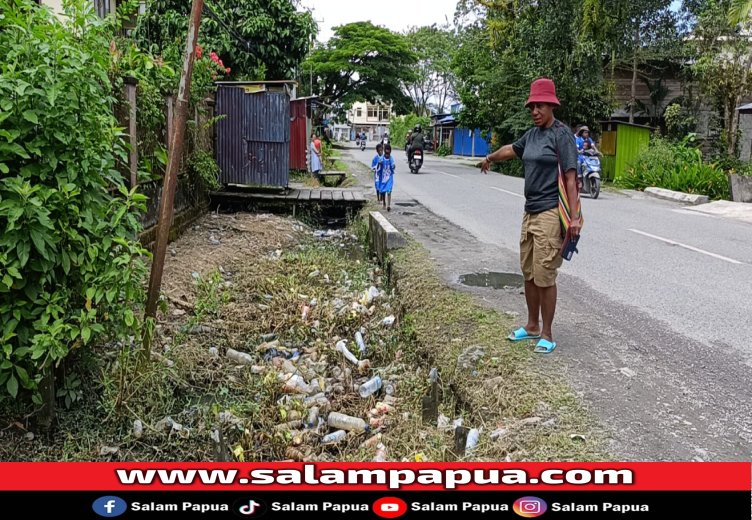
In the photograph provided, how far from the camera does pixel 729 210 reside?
13312 mm

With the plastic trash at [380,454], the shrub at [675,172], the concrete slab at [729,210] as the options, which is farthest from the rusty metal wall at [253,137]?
the shrub at [675,172]

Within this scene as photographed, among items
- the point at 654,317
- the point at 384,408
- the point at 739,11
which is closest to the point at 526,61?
the point at 739,11

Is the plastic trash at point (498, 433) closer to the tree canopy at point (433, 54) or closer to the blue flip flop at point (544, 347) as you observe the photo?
the blue flip flop at point (544, 347)

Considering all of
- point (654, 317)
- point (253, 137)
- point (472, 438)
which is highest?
point (253, 137)

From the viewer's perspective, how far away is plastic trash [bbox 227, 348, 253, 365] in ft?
17.3

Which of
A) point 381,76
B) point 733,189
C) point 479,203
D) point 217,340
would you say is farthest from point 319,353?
point 381,76

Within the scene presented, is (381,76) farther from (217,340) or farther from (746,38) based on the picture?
(217,340)

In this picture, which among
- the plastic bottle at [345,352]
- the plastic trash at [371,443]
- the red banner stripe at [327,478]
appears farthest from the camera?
the plastic bottle at [345,352]

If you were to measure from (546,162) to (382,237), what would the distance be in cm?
434

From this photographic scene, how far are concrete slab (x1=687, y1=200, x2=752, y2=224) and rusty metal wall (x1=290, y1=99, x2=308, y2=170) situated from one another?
9658mm

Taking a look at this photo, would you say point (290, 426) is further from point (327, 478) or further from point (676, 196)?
point (676, 196)

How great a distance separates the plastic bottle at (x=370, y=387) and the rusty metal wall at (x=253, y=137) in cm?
716

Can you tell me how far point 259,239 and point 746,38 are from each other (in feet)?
55.1

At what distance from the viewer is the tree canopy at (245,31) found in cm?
1438
